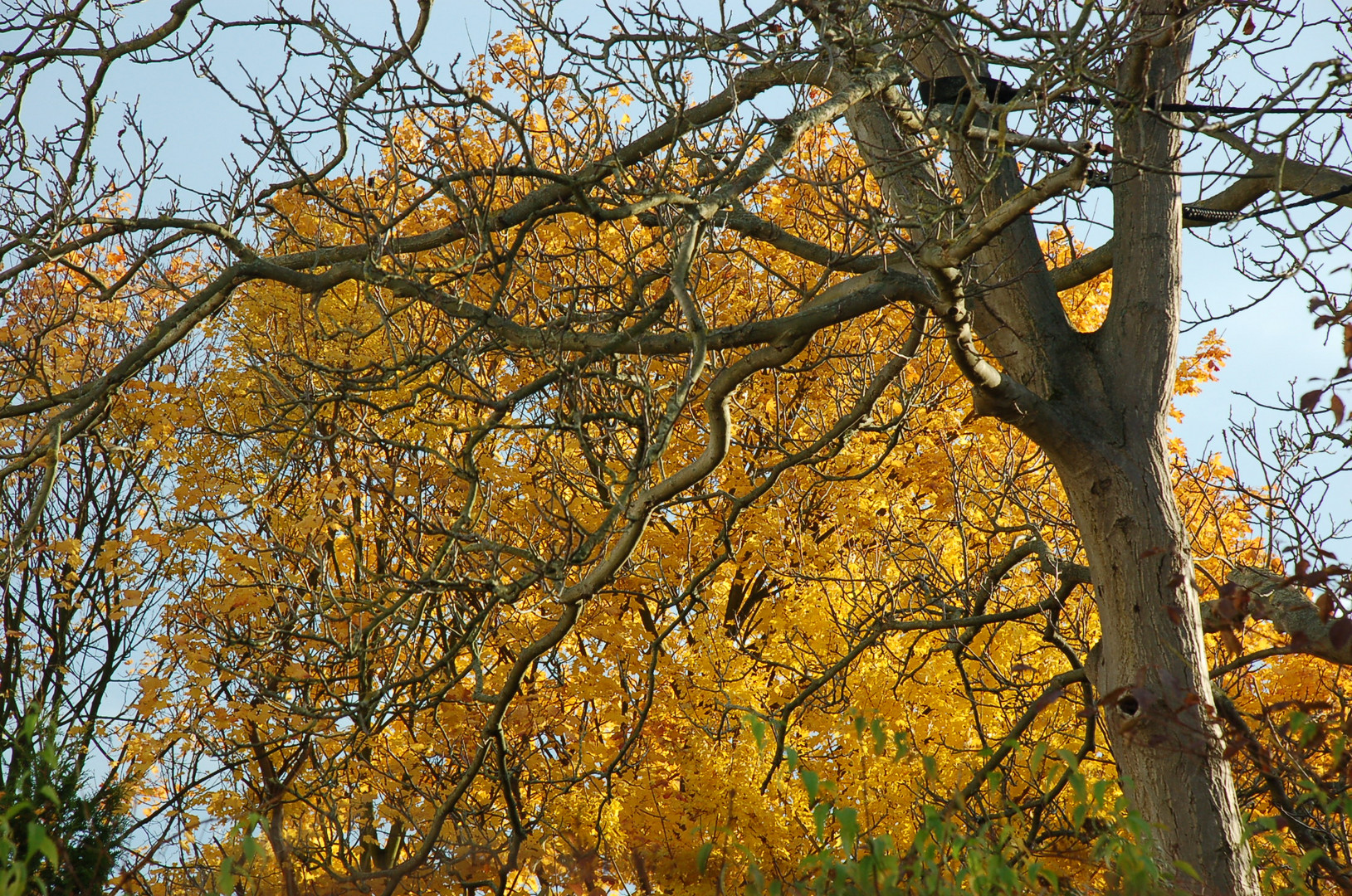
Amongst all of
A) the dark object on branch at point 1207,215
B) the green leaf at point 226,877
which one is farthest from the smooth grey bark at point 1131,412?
the green leaf at point 226,877

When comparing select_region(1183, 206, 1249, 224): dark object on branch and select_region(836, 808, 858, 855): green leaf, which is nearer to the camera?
select_region(836, 808, 858, 855): green leaf

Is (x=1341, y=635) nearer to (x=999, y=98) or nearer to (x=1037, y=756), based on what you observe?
(x=1037, y=756)

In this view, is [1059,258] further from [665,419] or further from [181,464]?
[181,464]

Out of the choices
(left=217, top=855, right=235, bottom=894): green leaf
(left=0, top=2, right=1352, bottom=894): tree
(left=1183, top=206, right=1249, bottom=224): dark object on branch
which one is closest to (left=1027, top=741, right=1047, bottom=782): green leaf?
(left=0, top=2, right=1352, bottom=894): tree

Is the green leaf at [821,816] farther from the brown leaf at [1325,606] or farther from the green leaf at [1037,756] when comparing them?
the brown leaf at [1325,606]

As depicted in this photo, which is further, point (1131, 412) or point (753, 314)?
point (753, 314)

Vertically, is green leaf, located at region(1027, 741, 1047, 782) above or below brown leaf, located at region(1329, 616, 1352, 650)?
below

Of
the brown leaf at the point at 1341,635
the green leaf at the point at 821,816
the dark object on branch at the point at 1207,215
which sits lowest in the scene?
the green leaf at the point at 821,816

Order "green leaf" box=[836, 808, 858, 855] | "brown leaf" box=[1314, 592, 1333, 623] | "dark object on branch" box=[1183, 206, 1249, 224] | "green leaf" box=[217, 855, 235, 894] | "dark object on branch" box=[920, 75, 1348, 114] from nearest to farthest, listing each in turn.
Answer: "green leaf" box=[217, 855, 235, 894] < "green leaf" box=[836, 808, 858, 855] < "brown leaf" box=[1314, 592, 1333, 623] < "dark object on branch" box=[920, 75, 1348, 114] < "dark object on branch" box=[1183, 206, 1249, 224]

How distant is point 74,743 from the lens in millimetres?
6828

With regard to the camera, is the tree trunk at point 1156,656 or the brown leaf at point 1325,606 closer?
the brown leaf at point 1325,606

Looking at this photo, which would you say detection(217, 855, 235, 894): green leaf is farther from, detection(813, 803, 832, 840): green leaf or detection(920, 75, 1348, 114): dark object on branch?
detection(920, 75, 1348, 114): dark object on branch

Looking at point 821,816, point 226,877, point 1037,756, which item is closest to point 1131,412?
point 1037,756

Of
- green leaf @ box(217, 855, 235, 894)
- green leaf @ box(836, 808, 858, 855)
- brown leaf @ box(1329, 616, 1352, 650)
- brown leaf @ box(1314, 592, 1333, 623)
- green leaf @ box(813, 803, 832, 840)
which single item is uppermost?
brown leaf @ box(1314, 592, 1333, 623)
